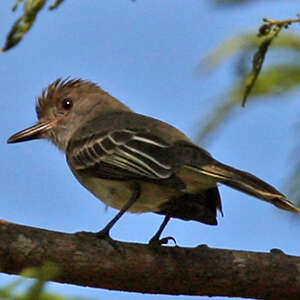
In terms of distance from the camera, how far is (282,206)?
3.00m

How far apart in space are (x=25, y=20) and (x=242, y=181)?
202 centimetres

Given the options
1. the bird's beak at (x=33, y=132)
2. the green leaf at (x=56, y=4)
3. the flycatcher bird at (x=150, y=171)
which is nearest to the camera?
the green leaf at (x=56, y=4)

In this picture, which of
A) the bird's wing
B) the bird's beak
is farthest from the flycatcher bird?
the bird's beak

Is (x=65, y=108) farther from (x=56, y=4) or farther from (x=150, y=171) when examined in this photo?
→ (x=56, y=4)

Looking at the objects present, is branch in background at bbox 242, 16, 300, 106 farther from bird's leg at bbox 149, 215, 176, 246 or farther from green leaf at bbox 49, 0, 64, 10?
bird's leg at bbox 149, 215, 176, 246

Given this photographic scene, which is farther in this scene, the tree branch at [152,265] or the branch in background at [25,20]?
the tree branch at [152,265]

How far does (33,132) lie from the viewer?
534 cm

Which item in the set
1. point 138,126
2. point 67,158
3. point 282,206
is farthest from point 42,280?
point 67,158

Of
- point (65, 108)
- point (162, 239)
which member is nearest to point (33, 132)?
point (65, 108)

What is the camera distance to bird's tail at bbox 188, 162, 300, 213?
10.6ft

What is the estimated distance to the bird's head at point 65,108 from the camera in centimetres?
529

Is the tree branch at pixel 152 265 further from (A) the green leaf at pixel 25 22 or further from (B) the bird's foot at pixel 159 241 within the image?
(A) the green leaf at pixel 25 22

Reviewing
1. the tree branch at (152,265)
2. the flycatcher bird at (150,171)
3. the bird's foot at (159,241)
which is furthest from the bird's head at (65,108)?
the tree branch at (152,265)

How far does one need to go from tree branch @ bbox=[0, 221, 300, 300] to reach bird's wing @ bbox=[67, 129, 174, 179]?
45cm
